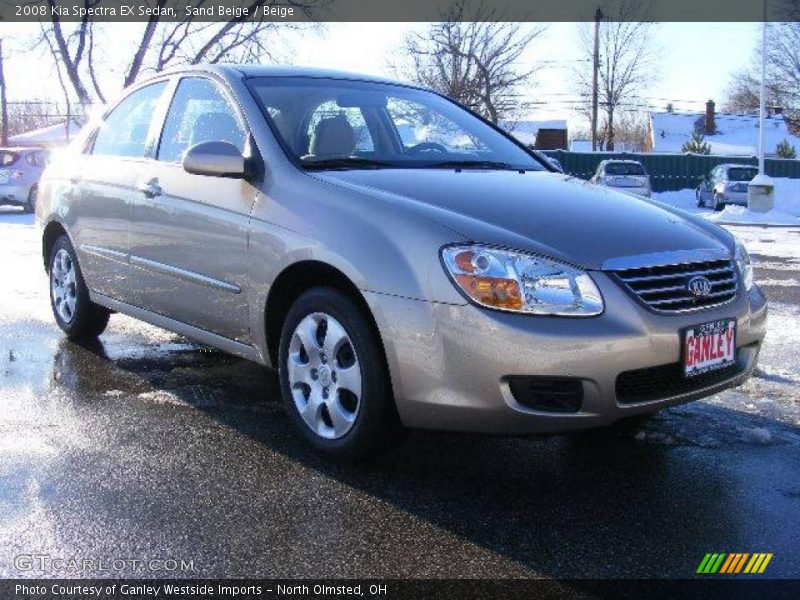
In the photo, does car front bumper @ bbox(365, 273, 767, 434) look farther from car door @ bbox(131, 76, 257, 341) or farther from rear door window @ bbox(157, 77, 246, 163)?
rear door window @ bbox(157, 77, 246, 163)

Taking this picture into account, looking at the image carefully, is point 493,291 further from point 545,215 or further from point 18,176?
point 18,176

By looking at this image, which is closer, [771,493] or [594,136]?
[771,493]

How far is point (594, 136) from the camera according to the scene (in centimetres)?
4688

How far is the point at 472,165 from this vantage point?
14.4 feet

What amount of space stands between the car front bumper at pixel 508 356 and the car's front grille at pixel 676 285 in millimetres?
50

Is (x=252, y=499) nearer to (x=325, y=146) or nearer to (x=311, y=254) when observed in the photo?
(x=311, y=254)

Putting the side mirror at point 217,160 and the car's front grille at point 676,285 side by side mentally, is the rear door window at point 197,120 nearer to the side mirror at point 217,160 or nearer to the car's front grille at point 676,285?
the side mirror at point 217,160

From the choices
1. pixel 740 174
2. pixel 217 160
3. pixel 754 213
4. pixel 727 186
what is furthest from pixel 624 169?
pixel 217 160

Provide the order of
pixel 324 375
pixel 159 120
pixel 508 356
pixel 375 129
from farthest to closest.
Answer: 1. pixel 159 120
2. pixel 375 129
3. pixel 324 375
4. pixel 508 356

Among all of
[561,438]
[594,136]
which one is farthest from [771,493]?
[594,136]

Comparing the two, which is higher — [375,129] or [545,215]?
[375,129]

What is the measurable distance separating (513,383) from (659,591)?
2.76 feet

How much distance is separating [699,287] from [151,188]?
275 centimetres

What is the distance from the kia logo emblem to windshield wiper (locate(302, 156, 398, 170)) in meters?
1.41
